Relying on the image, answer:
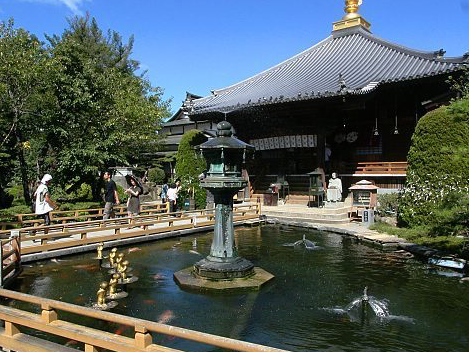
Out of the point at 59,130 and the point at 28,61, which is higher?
the point at 28,61

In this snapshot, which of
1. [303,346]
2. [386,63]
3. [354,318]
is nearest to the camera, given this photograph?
[303,346]

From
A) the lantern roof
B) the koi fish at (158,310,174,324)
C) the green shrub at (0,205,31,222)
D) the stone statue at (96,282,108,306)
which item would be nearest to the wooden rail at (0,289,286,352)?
the stone statue at (96,282,108,306)

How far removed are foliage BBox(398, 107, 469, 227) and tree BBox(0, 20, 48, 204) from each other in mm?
16407

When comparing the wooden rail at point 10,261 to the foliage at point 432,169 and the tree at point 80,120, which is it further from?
the foliage at point 432,169

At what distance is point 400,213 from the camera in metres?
16.5

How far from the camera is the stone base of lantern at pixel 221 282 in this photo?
8.75 meters

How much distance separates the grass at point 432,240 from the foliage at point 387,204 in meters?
2.49

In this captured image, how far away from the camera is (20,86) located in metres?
18.4

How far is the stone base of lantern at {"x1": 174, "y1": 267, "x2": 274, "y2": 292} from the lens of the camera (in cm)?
875

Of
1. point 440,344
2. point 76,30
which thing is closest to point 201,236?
point 440,344

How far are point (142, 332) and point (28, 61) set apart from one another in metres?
17.3

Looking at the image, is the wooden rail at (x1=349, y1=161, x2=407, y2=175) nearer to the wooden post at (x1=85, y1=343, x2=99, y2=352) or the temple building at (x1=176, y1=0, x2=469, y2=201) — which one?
the temple building at (x1=176, y1=0, x2=469, y2=201)

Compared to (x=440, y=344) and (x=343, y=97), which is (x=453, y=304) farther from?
(x=343, y=97)

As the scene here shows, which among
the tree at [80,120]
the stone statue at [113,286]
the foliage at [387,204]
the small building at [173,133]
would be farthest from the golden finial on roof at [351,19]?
the stone statue at [113,286]
